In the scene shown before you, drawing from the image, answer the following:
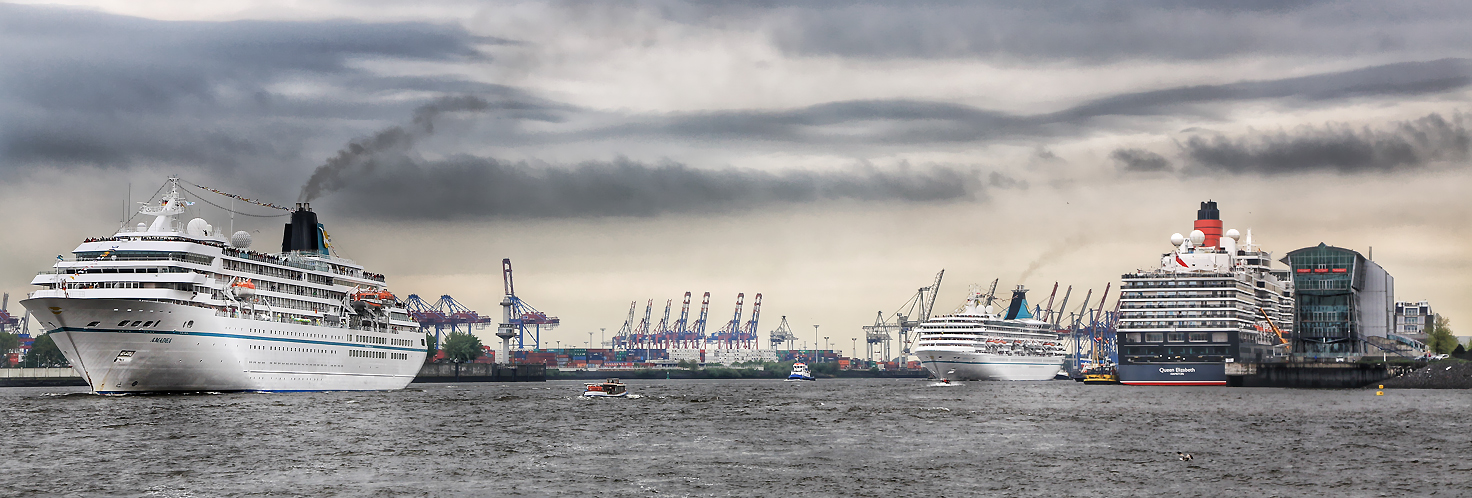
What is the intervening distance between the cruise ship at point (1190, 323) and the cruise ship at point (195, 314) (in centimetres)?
8302

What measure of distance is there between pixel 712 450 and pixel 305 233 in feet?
251

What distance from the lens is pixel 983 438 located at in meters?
66.2

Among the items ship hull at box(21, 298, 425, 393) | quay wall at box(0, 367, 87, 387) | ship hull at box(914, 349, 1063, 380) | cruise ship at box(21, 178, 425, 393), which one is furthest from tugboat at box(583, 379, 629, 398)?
ship hull at box(914, 349, 1063, 380)

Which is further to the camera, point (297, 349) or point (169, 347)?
point (297, 349)

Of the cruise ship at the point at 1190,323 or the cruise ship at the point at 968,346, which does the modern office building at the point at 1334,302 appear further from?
the cruise ship at the point at 968,346

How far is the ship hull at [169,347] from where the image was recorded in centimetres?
9525

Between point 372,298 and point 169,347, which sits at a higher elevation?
point 372,298

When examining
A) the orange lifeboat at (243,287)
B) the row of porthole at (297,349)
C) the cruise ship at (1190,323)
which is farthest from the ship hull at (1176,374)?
the orange lifeboat at (243,287)

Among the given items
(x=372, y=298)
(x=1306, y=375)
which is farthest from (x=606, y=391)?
(x=1306, y=375)

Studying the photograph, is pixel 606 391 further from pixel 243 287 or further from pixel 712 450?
pixel 712 450

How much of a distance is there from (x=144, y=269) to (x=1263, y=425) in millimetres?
77433

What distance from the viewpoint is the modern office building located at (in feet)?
595

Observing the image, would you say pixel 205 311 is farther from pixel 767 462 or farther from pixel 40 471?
pixel 767 462

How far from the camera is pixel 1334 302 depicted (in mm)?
184375
